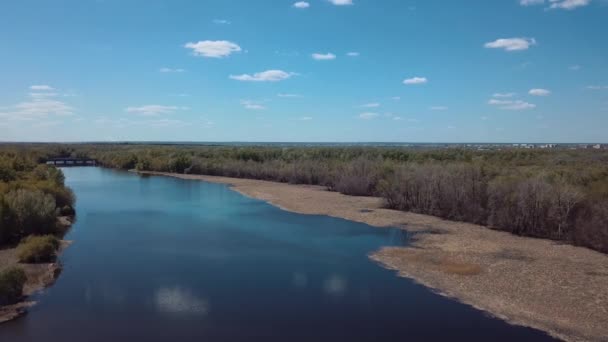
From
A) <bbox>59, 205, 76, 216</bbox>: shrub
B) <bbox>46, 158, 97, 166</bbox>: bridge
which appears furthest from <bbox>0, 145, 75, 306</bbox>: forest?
<bbox>46, 158, 97, 166</bbox>: bridge

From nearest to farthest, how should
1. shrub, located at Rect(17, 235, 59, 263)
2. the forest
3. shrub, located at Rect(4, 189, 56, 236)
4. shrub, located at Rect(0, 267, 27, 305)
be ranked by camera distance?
shrub, located at Rect(0, 267, 27, 305) < the forest < shrub, located at Rect(17, 235, 59, 263) < shrub, located at Rect(4, 189, 56, 236)

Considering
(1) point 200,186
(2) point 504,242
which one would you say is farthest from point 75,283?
(1) point 200,186

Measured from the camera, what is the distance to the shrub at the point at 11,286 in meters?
12.9

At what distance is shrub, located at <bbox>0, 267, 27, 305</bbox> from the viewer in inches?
508

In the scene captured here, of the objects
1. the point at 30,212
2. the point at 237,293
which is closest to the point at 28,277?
the point at 30,212

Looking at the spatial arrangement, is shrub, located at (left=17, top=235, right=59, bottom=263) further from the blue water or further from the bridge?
the bridge

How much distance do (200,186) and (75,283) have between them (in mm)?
35466

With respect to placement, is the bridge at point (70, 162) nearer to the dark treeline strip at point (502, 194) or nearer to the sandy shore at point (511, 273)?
the dark treeline strip at point (502, 194)

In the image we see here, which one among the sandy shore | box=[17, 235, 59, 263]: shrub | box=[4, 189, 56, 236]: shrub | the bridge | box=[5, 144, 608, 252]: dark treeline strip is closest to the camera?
the sandy shore

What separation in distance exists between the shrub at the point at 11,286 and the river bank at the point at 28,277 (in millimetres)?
197

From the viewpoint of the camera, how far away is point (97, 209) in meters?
31.9

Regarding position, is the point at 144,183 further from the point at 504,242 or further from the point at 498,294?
the point at 498,294

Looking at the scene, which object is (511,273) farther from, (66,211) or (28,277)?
(66,211)

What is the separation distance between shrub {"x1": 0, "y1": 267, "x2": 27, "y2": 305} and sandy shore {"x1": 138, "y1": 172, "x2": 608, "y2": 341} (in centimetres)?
1173
